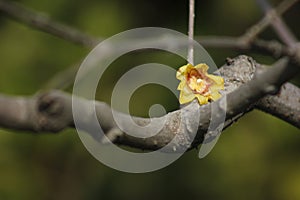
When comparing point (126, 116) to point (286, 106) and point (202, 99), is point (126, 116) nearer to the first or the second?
point (202, 99)

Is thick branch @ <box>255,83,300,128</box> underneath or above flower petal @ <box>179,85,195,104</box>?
above

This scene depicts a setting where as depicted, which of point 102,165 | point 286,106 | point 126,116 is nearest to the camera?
point 126,116

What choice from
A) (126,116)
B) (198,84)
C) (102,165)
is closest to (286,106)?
(198,84)

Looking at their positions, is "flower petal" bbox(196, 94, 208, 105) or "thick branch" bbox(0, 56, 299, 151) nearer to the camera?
"thick branch" bbox(0, 56, 299, 151)

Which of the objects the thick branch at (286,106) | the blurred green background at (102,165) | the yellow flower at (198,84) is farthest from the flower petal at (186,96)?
the blurred green background at (102,165)

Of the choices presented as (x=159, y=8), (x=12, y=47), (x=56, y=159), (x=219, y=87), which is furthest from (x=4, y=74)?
(x=219, y=87)

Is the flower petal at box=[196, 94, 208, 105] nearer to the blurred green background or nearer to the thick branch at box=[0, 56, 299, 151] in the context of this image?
the thick branch at box=[0, 56, 299, 151]

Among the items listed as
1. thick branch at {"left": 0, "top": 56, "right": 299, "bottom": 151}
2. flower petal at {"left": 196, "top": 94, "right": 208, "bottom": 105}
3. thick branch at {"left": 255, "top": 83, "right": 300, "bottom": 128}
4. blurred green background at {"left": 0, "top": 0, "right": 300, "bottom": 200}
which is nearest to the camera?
thick branch at {"left": 0, "top": 56, "right": 299, "bottom": 151}

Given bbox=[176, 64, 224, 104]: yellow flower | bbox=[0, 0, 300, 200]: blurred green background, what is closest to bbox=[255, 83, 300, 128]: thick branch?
bbox=[176, 64, 224, 104]: yellow flower
